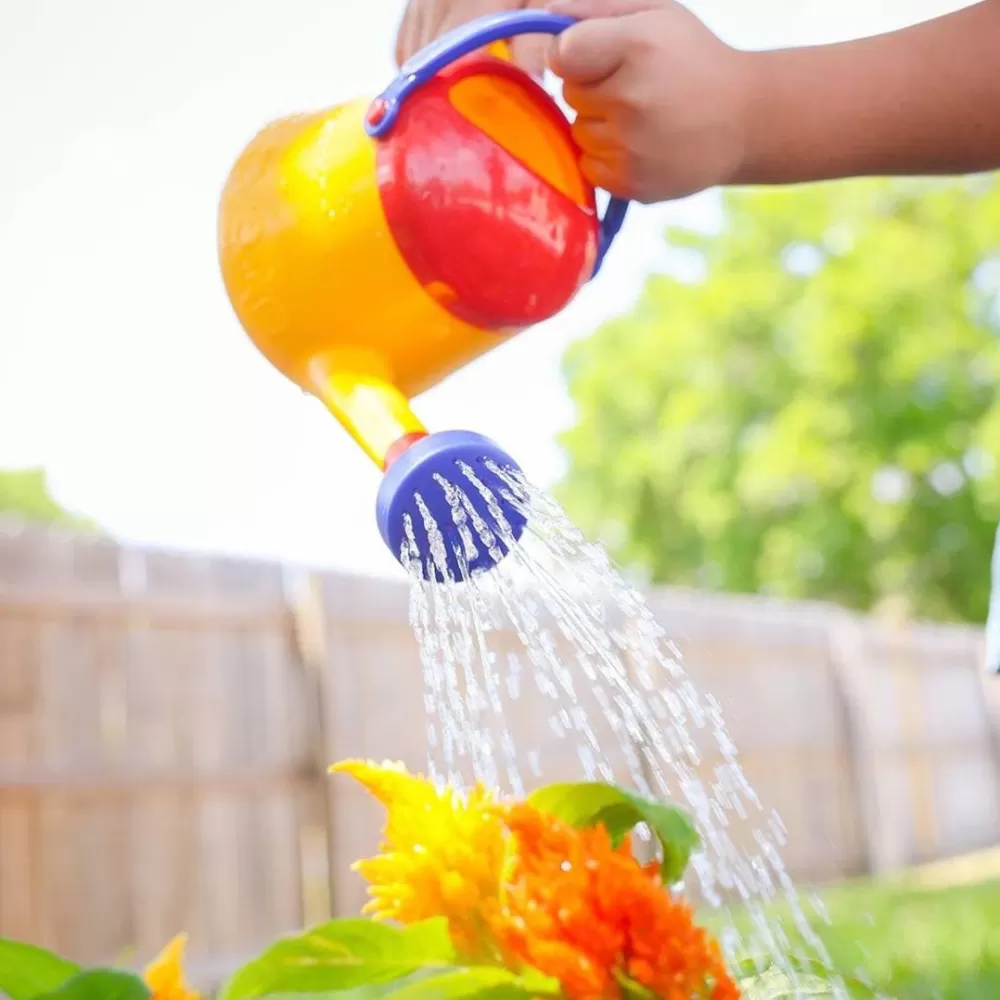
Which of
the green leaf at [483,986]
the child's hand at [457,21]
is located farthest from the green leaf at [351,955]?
the child's hand at [457,21]

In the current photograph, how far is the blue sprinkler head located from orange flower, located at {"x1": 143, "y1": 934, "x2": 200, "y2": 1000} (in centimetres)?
25

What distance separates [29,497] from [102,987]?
21.7 metres

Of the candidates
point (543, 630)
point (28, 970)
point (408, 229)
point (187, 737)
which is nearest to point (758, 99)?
point (408, 229)

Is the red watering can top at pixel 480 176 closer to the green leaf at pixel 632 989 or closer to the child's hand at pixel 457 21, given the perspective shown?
the child's hand at pixel 457 21

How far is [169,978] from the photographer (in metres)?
0.38

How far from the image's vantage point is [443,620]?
58 cm

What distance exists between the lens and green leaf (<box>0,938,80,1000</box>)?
361 millimetres

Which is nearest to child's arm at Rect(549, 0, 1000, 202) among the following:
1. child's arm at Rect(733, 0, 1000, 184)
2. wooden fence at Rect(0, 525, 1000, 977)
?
child's arm at Rect(733, 0, 1000, 184)

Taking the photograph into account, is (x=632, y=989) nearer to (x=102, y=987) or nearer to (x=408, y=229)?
(x=102, y=987)

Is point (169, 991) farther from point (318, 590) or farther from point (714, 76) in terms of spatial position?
point (318, 590)

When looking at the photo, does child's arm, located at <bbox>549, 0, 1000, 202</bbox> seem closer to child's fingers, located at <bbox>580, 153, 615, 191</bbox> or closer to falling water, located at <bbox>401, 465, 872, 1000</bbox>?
child's fingers, located at <bbox>580, 153, 615, 191</bbox>

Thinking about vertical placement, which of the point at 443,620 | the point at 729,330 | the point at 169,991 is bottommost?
the point at 169,991

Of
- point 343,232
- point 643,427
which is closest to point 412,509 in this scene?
point 343,232

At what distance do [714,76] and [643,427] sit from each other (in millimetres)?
12794
